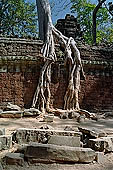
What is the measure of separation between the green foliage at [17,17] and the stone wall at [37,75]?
11214 millimetres

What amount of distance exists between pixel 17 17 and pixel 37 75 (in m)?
13.0

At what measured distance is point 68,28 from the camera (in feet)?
29.2

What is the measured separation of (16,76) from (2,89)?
1.84 ft

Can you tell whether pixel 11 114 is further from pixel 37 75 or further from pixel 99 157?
pixel 99 157

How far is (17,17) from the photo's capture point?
17.1 meters

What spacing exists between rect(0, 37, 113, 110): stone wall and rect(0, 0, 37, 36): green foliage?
36.8 feet

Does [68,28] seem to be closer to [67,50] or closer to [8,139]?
[67,50]

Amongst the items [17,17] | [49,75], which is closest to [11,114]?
[49,75]

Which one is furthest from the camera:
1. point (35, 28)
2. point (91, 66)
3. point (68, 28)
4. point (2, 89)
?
point (35, 28)

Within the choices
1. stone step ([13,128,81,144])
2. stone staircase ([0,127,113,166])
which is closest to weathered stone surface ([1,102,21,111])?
stone step ([13,128,81,144])

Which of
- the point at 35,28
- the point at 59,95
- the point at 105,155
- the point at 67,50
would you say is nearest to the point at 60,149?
the point at 105,155

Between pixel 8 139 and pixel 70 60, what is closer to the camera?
pixel 8 139

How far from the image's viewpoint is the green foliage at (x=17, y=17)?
54.5ft

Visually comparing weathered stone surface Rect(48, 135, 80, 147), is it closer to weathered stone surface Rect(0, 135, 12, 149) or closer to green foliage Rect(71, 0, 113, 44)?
weathered stone surface Rect(0, 135, 12, 149)
